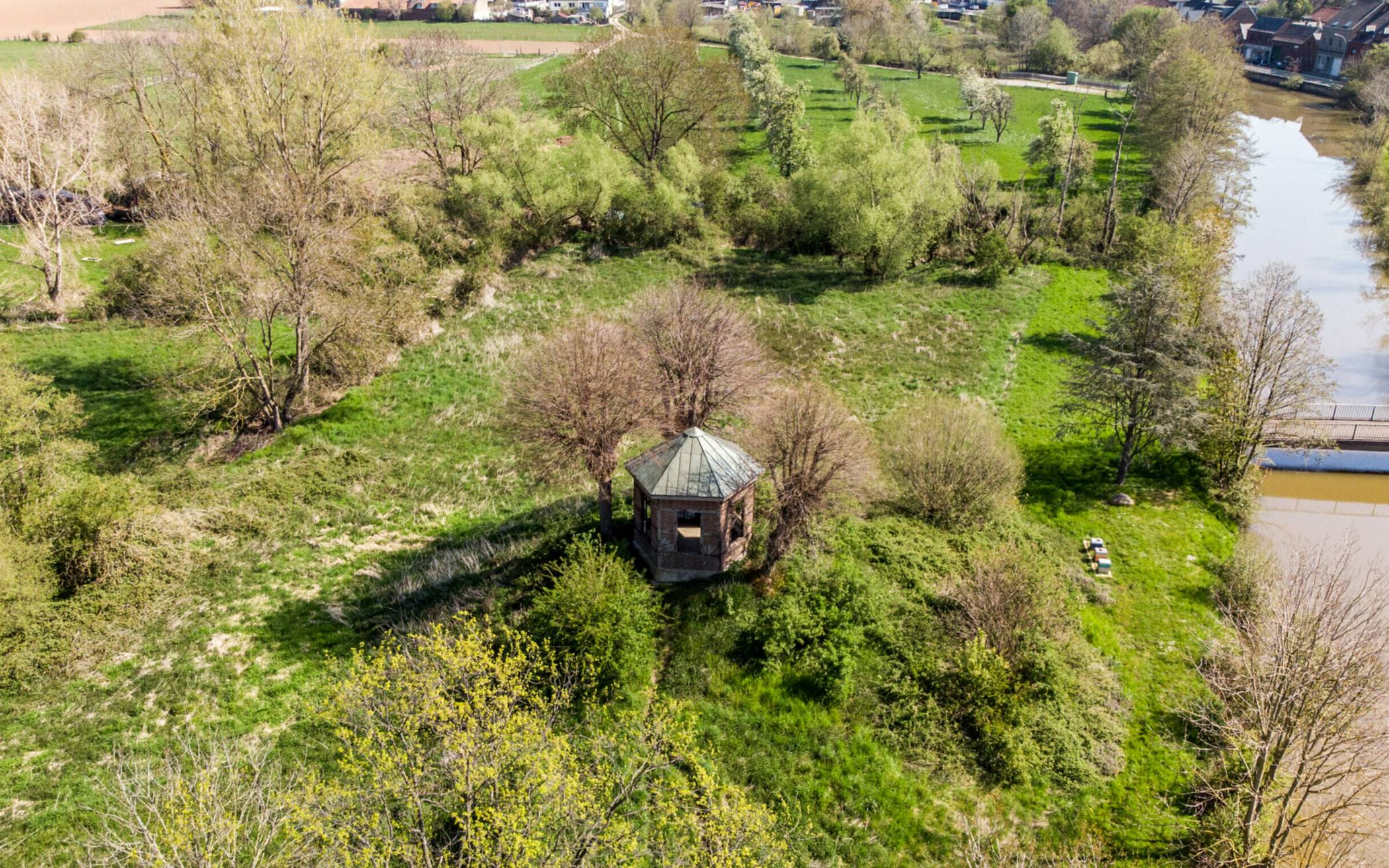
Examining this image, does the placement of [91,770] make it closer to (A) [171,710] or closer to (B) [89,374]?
(A) [171,710]

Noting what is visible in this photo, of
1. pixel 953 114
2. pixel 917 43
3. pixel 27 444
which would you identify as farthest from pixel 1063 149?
pixel 27 444

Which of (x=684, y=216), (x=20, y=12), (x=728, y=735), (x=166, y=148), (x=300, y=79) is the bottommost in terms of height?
(x=728, y=735)

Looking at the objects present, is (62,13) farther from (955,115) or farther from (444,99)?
(955,115)

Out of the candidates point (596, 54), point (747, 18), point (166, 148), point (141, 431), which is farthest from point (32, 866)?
point (747, 18)

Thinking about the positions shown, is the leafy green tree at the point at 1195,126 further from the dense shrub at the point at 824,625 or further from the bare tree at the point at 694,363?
the dense shrub at the point at 824,625

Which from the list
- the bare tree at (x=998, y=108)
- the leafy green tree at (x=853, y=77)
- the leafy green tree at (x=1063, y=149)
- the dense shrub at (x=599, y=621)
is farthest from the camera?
the leafy green tree at (x=853, y=77)

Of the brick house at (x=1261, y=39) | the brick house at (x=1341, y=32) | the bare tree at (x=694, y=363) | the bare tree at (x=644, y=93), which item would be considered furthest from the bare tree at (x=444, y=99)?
the brick house at (x=1261, y=39)
